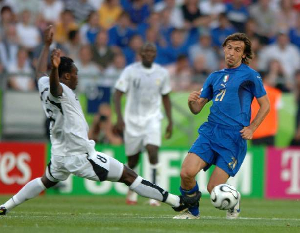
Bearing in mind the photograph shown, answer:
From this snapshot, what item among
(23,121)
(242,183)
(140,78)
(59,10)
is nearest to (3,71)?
(23,121)

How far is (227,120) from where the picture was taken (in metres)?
9.70

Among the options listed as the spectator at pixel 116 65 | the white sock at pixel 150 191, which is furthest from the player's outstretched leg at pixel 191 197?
the spectator at pixel 116 65

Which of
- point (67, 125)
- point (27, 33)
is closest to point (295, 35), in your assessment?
point (27, 33)

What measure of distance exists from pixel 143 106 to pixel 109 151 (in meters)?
2.93

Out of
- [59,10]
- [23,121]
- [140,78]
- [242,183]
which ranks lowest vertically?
[242,183]

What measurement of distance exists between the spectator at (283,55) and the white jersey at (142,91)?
6153mm

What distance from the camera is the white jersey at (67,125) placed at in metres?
9.52

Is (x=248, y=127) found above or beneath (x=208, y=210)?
above

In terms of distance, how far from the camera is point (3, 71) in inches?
679

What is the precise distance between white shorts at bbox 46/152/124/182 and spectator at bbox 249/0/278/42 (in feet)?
39.3

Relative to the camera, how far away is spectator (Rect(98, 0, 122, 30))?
19.8 meters

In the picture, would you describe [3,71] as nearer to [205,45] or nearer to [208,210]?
[205,45]

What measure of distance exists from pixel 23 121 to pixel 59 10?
13.0 ft

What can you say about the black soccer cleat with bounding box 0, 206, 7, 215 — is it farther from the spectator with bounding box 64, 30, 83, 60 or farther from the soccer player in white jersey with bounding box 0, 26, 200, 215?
the spectator with bounding box 64, 30, 83, 60
